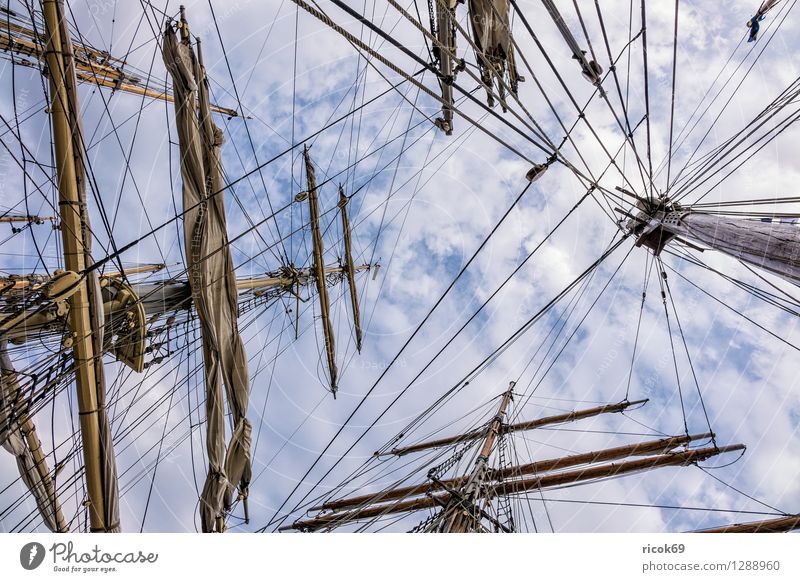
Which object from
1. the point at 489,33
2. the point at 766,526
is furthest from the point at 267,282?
the point at 766,526

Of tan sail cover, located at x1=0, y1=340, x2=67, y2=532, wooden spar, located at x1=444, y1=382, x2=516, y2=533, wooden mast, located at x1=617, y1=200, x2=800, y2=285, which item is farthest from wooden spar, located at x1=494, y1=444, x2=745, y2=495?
tan sail cover, located at x1=0, y1=340, x2=67, y2=532

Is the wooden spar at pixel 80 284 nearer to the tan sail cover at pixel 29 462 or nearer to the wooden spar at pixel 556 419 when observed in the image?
the tan sail cover at pixel 29 462

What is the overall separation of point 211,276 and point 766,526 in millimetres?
9101

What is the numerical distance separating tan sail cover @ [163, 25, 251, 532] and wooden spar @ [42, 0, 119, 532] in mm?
1343

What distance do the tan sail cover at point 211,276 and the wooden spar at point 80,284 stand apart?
4.41 ft

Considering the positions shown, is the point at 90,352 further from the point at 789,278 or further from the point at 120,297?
the point at 789,278

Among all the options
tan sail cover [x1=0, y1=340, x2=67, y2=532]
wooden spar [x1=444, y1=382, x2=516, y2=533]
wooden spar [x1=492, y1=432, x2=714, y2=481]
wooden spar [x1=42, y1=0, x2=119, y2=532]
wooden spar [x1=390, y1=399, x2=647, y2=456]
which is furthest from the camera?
wooden spar [x1=390, y1=399, x2=647, y2=456]

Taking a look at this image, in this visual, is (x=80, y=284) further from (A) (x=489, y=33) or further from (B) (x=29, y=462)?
(A) (x=489, y=33)

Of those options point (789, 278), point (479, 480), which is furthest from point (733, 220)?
point (479, 480)

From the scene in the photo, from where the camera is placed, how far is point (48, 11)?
488 centimetres

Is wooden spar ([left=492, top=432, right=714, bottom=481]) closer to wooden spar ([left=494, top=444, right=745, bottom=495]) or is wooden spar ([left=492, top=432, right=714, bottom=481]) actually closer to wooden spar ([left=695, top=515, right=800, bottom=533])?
wooden spar ([left=494, top=444, right=745, bottom=495])

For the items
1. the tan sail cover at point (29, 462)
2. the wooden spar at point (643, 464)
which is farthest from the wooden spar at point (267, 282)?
the wooden spar at point (643, 464)

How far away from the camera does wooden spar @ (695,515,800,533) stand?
21.3 ft
